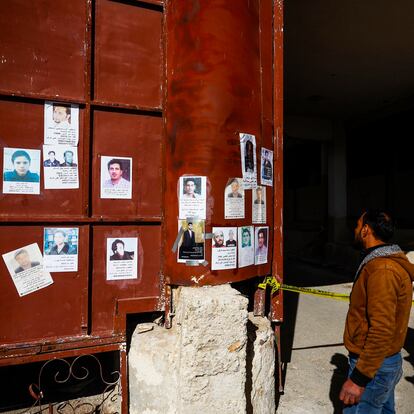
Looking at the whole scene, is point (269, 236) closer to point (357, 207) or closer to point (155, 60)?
point (155, 60)

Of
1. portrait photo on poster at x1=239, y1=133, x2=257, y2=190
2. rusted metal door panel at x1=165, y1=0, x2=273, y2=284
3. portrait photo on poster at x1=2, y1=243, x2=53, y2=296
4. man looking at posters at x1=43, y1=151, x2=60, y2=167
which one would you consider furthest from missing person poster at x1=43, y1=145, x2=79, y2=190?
portrait photo on poster at x1=239, y1=133, x2=257, y2=190

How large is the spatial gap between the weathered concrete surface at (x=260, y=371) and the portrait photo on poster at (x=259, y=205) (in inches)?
36.8

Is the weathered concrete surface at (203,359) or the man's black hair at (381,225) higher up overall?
the man's black hair at (381,225)

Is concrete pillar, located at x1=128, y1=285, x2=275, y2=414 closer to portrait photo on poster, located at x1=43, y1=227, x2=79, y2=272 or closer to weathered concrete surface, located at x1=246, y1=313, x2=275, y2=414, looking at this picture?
weathered concrete surface, located at x1=246, y1=313, x2=275, y2=414

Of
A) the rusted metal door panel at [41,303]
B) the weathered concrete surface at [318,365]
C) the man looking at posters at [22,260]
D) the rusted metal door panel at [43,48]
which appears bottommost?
the weathered concrete surface at [318,365]

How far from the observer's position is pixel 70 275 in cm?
289

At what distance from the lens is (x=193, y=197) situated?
2.94 meters

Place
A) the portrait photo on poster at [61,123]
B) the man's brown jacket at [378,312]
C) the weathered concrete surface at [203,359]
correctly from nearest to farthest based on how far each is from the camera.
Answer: the man's brown jacket at [378,312], the weathered concrete surface at [203,359], the portrait photo on poster at [61,123]

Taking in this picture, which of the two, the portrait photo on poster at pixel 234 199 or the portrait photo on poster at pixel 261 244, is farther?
the portrait photo on poster at pixel 261 244

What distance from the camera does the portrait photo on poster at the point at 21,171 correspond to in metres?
2.70

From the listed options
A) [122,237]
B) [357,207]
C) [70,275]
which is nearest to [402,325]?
[122,237]

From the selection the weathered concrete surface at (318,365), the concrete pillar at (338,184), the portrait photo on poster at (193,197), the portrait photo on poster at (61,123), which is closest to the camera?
the portrait photo on poster at (61,123)

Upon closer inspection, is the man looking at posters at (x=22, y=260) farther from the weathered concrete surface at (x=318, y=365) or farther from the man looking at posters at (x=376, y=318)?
the weathered concrete surface at (x=318, y=365)

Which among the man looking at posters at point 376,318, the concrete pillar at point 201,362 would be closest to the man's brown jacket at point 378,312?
the man looking at posters at point 376,318
